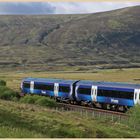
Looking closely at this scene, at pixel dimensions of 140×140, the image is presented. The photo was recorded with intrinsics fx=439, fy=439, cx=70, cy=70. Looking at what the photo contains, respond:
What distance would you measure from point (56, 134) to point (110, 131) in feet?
12.8

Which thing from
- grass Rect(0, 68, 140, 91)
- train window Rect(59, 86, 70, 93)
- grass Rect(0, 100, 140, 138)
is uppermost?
train window Rect(59, 86, 70, 93)

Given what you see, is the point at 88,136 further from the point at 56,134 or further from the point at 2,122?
the point at 2,122

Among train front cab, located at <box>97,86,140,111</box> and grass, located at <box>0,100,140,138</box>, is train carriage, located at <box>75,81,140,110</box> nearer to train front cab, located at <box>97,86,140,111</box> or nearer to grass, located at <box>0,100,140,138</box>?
train front cab, located at <box>97,86,140,111</box>

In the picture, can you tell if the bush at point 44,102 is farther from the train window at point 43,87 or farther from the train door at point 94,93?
the train window at point 43,87

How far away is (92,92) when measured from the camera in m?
45.2

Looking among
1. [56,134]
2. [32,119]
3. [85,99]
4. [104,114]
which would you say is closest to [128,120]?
[104,114]

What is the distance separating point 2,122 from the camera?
24297 millimetres

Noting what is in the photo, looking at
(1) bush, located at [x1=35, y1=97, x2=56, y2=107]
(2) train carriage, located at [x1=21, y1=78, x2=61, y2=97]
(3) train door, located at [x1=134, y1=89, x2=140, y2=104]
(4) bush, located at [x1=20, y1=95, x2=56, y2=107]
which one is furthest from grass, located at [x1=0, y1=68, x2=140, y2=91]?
(3) train door, located at [x1=134, y1=89, x2=140, y2=104]

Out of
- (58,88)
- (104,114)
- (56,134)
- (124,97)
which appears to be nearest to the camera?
(56,134)

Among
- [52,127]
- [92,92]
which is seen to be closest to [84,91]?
[92,92]

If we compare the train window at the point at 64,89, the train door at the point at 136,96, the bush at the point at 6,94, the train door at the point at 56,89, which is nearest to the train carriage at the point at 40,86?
the train door at the point at 56,89

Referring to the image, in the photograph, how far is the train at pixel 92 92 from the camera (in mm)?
39631

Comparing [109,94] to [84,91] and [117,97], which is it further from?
[84,91]

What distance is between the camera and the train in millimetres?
39631
